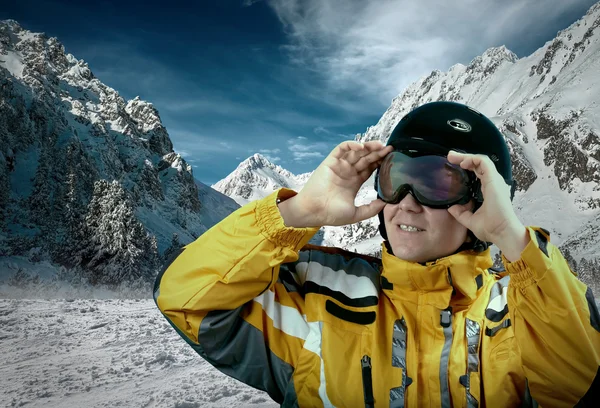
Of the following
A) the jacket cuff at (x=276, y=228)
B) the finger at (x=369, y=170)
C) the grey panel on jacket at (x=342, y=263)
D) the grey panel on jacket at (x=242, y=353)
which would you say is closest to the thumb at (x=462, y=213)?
the finger at (x=369, y=170)

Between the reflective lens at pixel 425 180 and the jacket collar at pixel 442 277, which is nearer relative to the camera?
the jacket collar at pixel 442 277

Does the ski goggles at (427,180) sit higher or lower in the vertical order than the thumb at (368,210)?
higher

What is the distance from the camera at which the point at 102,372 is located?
5168 millimetres

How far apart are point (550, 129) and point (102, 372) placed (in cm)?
14946

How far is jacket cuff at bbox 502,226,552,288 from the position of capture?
1.59 meters

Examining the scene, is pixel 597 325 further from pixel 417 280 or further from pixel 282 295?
pixel 282 295

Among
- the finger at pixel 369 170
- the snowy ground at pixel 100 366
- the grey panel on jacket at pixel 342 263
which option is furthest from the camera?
the snowy ground at pixel 100 366

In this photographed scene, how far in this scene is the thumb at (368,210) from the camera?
2.17 meters

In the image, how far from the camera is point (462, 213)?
2039 mm

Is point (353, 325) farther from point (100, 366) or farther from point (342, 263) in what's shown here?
point (100, 366)

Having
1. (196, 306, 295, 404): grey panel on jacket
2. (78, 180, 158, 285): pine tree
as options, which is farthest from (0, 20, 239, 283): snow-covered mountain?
(196, 306, 295, 404): grey panel on jacket

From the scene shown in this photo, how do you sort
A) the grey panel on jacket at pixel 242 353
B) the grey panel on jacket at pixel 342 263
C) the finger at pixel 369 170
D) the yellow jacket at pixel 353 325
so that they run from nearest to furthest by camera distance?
the yellow jacket at pixel 353 325
the grey panel on jacket at pixel 242 353
the finger at pixel 369 170
the grey panel on jacket at pixel 342 263

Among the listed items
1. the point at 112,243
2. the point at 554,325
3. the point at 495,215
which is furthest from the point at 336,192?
the point at 112,243

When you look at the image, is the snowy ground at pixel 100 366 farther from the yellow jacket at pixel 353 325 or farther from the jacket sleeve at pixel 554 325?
the jacket sleeve at pixel 554 325
